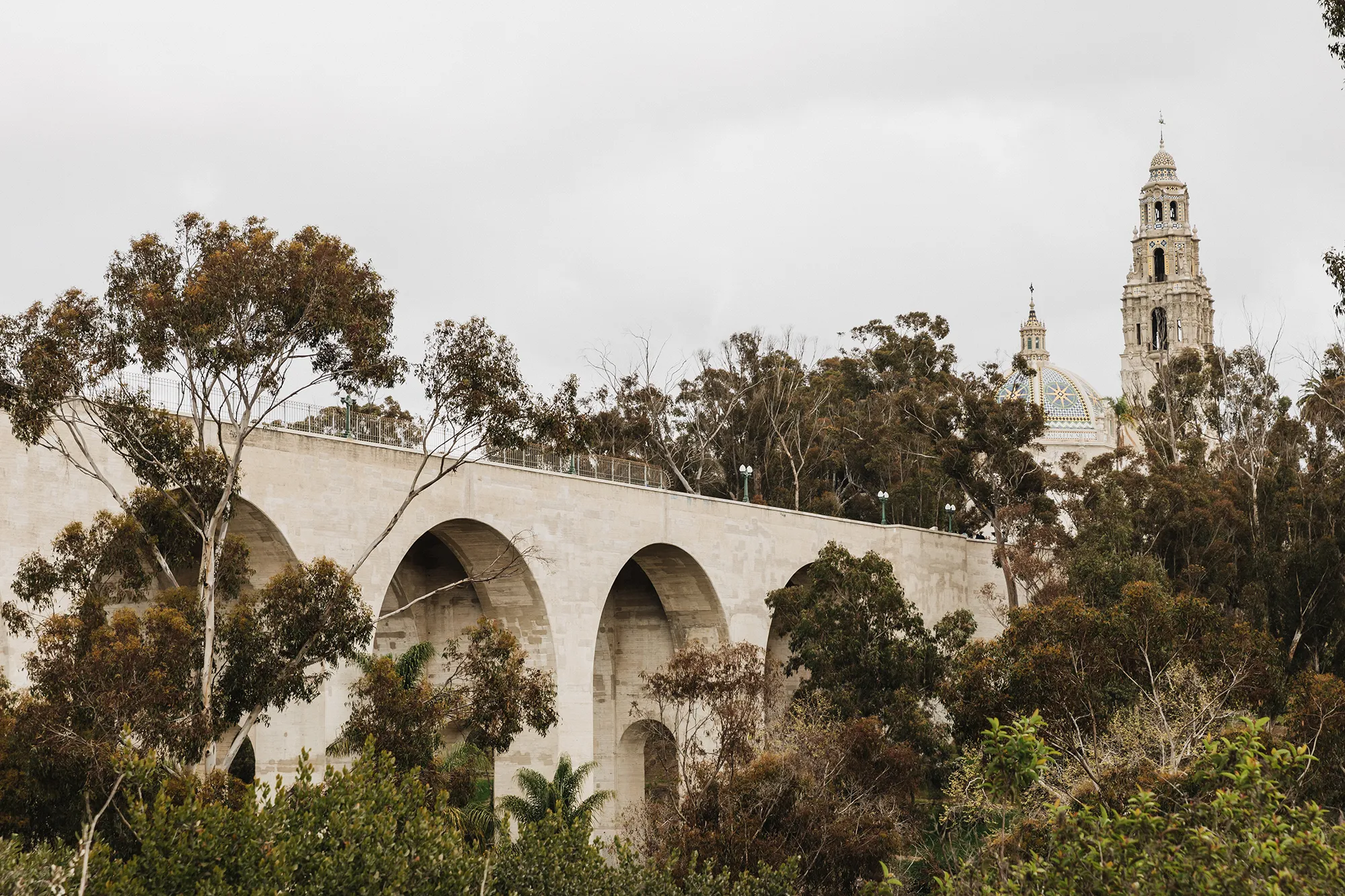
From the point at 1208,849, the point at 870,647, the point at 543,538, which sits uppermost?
the point at 543,538

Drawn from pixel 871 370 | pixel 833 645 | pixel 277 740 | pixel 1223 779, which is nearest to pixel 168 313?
pixel 277 740

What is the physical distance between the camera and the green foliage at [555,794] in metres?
24.9

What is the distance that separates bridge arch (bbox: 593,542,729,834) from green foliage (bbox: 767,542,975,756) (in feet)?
8.68

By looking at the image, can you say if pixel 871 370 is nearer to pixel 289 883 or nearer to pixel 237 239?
pixel 237 239

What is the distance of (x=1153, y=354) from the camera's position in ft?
239

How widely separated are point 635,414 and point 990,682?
2302 centimetres

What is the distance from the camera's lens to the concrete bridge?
2255 cm

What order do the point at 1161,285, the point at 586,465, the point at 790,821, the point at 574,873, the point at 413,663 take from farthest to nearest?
the point at 1161,285, the point at 586,465, the point at 413,663, the point at 790,821, the point at 574,873

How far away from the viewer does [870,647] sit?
95.3ft

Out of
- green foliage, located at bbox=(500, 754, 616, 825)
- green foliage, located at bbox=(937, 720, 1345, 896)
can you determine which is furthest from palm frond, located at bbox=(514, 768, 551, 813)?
green foliage, located at bbox=(937, 720, 1345, 896)

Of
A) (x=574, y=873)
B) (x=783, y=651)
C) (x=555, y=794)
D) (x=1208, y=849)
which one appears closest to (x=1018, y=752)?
(x=1208, y=849)

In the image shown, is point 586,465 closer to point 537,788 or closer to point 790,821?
point 537,788

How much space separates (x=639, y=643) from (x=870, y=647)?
6.40 metres

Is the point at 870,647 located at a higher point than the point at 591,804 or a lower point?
higher
